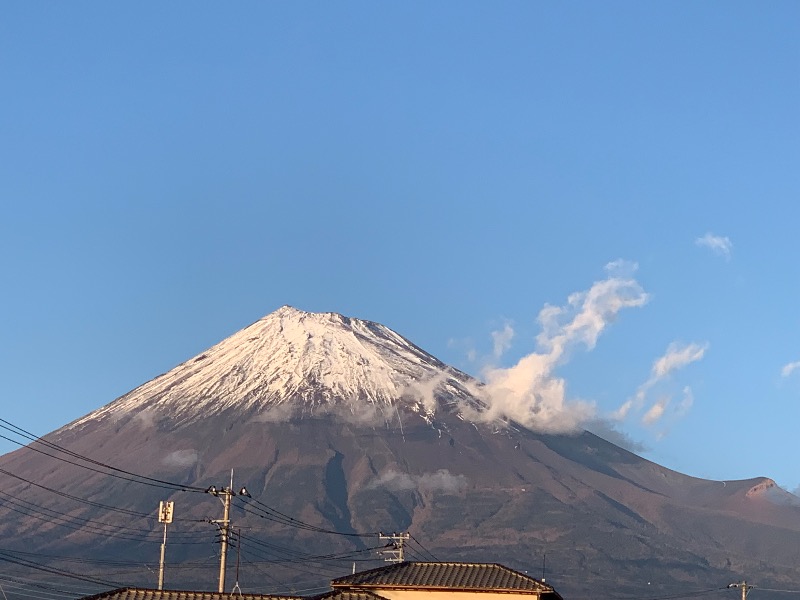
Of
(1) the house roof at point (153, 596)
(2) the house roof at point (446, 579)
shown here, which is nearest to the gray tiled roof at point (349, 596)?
(1) the house roof at point (153, 596)

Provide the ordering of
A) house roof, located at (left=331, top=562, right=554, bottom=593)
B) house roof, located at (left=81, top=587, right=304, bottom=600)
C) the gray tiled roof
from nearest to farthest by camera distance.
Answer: house roof, located at (left=81, top=587, right=304, bottom=600) → the gray tiled roof → house roof, located at (left=331, top=562, right=554, bottom=593)

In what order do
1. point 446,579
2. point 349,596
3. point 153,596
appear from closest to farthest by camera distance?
point 153,596
point 349,596
point 446,579

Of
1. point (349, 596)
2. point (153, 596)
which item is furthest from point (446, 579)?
point (153, 596)

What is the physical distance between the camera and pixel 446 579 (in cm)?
6556

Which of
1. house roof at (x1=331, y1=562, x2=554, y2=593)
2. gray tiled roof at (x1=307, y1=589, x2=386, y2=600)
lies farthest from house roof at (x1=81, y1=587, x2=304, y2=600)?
house roof at (x1=331, y1=562, x2=554, y2=593)

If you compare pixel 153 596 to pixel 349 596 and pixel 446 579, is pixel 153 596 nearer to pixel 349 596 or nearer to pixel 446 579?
pixel 349 596

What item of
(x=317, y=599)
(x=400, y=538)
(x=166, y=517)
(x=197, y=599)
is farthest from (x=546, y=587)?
(x=400, y=538)

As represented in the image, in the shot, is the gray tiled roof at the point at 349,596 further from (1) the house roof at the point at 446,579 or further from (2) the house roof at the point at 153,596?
(1) the house roof at the point at 446,579

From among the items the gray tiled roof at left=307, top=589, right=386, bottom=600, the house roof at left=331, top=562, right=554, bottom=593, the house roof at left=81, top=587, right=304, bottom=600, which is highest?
the house roof at left=331, top=562, right=554, bottom=593

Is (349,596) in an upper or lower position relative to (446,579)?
lower

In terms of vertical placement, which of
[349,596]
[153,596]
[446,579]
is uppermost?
[446,579]

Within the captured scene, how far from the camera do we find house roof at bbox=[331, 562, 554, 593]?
212 feet

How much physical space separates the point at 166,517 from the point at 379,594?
62.2 ft

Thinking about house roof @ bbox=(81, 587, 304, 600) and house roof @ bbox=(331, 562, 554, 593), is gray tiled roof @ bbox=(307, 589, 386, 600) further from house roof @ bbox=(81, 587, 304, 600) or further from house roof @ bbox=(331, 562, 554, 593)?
house roof @ bbox=(331, 562, 554, 593)
